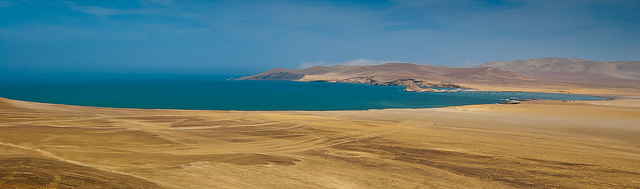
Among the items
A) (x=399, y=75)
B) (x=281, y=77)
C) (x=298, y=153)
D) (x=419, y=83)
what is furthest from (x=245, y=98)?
(x=281, y=77)

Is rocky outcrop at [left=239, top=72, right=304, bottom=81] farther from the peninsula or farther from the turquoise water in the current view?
the peninsula

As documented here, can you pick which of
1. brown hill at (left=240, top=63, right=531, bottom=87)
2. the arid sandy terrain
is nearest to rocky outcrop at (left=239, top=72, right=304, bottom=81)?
brown hill at (left=240, top=63, right=531, bottom=87)

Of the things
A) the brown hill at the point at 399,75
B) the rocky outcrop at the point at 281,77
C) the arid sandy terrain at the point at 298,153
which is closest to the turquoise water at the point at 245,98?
the arid sandy terrain at the point at 298,153

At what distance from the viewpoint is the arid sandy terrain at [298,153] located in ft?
33.2

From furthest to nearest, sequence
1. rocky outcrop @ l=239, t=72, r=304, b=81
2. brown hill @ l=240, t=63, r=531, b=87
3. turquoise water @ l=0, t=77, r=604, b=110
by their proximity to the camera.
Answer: rocky outcrop @ l=239, t=72, r=304, b=81
brown hill @ l=240, t=63, r=531, b=87
turquoise water @ l=0, t=77, r=604, b=110

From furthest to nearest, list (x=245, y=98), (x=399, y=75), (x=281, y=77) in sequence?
(x=281, y=77)
(x=399, y=75)
(x=245, y=98)

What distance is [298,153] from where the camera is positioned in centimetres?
1434

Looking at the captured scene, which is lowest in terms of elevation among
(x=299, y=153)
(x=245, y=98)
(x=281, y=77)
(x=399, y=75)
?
(x=299, y=153)

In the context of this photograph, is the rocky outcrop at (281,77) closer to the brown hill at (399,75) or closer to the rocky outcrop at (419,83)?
the brown hill at (399,75)

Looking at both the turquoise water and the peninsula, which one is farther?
the turquoise water

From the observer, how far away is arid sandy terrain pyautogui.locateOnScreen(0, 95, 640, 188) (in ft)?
33.2

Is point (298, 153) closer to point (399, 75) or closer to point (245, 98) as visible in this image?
point (245, 98)

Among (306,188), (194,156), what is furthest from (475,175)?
(194,156)

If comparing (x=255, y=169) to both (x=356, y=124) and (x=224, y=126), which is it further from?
(x=356, y=124)
